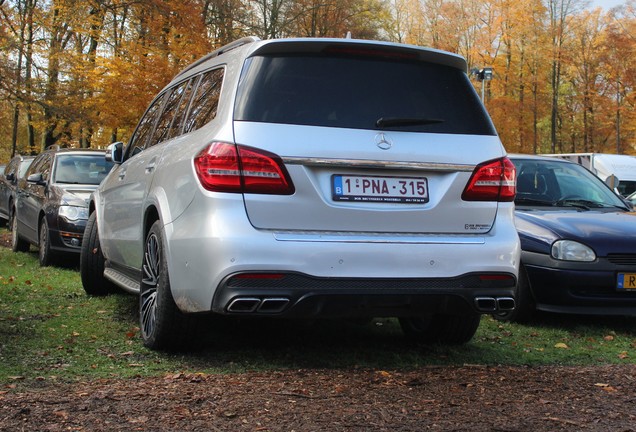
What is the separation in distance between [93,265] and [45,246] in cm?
348

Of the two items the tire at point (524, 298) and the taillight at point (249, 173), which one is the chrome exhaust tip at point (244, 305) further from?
the tire at point (524, 298)

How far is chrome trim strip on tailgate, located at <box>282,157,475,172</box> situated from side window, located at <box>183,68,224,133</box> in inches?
27.4

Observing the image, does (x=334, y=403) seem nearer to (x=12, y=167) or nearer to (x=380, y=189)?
(x=380, y=189)

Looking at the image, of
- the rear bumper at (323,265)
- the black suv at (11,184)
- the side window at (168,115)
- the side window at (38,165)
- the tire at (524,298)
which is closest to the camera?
the rear bumper at (323,265)

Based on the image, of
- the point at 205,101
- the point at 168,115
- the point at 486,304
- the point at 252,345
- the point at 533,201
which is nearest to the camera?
the point at 486,304

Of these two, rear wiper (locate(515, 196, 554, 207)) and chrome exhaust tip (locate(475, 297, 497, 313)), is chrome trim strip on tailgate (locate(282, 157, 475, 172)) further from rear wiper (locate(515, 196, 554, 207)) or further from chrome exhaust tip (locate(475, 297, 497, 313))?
rear wiper (locate(515, 196, 554, 207))

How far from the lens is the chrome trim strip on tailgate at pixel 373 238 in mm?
4375

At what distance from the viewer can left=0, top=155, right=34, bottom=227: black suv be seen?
1561 centimetres

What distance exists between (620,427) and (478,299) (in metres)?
1.11

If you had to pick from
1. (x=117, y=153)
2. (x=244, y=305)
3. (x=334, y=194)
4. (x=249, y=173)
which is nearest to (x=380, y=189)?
(x=334, y=194)

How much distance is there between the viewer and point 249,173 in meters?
4.37

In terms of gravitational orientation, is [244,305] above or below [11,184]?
below

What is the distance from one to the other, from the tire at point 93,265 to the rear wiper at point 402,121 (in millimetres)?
4023

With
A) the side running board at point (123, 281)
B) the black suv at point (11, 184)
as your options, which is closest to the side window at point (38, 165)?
the black suv at point (11, 184)
